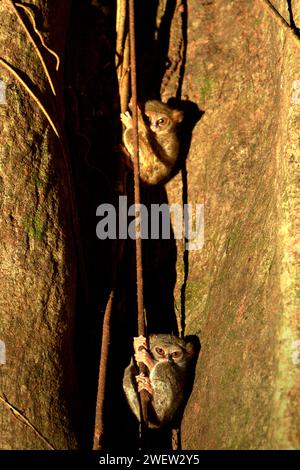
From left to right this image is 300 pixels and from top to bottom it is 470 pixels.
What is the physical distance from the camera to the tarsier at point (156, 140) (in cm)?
561

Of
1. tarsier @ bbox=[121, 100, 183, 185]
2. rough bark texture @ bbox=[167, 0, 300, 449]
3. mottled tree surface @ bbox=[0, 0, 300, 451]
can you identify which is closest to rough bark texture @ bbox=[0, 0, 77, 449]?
mottled tree surface @ bbox=[0, 0, 300, 451]

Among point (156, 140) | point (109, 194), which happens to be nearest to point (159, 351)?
point (109, 194)

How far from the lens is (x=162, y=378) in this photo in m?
4.57

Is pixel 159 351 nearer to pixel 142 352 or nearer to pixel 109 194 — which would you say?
pixel 142 352

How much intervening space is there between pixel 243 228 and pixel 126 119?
5.17ft

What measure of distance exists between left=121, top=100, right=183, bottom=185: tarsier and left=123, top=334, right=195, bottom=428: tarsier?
153cm

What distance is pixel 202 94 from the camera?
19.1 ft

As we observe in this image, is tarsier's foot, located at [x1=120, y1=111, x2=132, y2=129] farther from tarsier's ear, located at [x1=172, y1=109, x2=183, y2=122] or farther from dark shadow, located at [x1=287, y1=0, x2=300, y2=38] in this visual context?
dark shadow, located at [x1=287, y1=0, x2=300, y2=38]

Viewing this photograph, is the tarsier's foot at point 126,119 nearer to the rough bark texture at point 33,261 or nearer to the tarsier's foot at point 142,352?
the rough bark texture at point 33,261

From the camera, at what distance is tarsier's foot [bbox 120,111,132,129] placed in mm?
5645

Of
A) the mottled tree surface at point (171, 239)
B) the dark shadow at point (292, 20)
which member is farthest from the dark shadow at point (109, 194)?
the dark shadow at point (292, 20)
